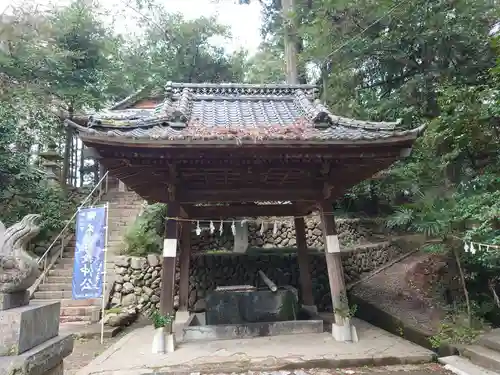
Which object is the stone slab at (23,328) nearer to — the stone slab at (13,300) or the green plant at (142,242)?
the stone slab at (13,300)

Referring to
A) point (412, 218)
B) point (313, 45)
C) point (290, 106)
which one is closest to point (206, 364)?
point (412, 218)

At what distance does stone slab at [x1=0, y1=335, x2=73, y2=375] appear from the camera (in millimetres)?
2686

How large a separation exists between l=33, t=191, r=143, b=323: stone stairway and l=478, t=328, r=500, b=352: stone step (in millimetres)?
8778

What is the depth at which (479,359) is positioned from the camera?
5.08 meters

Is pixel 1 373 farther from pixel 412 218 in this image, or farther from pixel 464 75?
pixel 464 75

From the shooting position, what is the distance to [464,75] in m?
8.56

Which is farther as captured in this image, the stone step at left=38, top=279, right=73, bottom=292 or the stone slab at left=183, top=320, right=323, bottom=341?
the stone step at left=38, top=279, right=73, bottom=292

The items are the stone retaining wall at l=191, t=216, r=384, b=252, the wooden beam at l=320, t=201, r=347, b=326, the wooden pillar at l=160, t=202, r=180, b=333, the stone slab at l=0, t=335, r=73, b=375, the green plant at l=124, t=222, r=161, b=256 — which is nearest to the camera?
the stone slab at l=0, t=335, r=73, b=375

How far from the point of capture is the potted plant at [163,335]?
18.9 ft

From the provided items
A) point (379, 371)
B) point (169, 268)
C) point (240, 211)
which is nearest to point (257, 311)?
point (169, 268)

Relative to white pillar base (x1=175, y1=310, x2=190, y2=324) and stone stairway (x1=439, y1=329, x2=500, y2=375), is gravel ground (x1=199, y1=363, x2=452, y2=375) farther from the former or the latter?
white pillar base (x1=175, y1=310, x2=190, y2=324)

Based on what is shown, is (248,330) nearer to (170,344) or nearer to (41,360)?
(170,344)

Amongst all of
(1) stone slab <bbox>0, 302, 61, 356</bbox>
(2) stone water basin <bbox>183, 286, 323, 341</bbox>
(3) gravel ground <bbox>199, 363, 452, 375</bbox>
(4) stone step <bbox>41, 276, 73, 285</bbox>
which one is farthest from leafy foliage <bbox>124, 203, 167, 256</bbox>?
(1) stone slab <bbox>0, 302, 61, 356</bbox>

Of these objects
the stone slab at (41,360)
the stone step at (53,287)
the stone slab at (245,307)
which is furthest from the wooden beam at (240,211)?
the stone step at (53,287)
